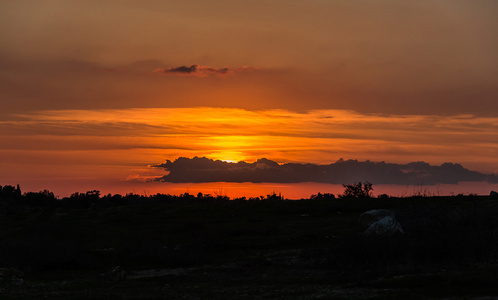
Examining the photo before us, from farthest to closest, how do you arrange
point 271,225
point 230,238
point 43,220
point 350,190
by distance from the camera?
1. point 350,190
2. point 43,220
3. point 271,225
4. point 230,238

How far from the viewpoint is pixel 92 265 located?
37.7 m

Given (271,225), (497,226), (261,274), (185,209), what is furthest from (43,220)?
(497,226)

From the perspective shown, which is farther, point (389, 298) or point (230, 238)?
point (230, 238)

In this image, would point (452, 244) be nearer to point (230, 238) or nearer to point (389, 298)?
point (389, 298)

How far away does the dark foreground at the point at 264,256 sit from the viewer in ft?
76.7

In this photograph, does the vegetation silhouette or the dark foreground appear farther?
the vegetation silhouette

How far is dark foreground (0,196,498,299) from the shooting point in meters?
Answer: 23.4

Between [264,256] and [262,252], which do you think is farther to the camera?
[262,252]

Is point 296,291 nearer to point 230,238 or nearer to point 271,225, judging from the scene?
point 230,238

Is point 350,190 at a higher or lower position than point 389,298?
higher

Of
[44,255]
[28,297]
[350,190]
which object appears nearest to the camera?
[28,297]

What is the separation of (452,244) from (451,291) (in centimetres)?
1000

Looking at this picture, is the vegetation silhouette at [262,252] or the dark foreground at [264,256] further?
the vegetation silhouette at [262,252]

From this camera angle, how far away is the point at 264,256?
3688 centimetres
